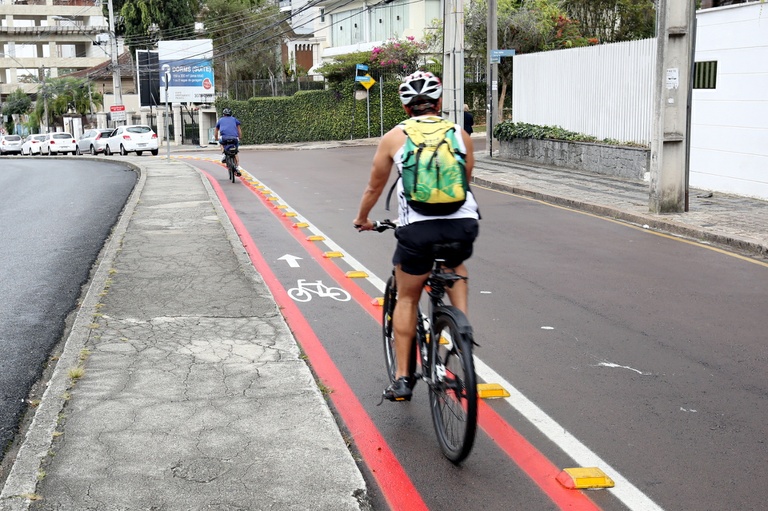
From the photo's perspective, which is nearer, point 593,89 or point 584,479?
point 584,479

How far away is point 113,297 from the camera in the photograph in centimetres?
813

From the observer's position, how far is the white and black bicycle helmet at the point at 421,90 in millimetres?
4723

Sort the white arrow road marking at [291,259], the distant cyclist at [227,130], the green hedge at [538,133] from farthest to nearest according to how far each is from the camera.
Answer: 1. the distant cyclist at [227,130]
2. the green hedge at [538,133]
3. the white arrow road marking at [291,259]

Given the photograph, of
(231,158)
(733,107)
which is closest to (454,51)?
(231,158)

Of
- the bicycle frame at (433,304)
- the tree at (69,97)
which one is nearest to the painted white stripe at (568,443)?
the bicycle frame at (433,304)

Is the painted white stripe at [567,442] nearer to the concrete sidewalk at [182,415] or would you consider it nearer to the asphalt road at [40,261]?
the concrete sidewalk at [182,415]

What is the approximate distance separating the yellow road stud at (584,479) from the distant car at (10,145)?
5668cm

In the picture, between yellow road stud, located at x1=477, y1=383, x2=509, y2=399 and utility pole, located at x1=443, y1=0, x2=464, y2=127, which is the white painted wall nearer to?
utility pole, located at x1=443, y1=0, x2=464, y2=127

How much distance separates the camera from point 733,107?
16.1 m

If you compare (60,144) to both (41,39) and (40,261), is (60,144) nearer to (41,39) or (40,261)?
(40,261)

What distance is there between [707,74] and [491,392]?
43.0 feet

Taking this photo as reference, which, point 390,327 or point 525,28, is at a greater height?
point 525,28

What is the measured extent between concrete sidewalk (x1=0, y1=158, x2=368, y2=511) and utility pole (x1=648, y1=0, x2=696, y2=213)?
23.9 feet

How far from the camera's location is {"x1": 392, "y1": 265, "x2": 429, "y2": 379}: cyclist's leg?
4.75 m
